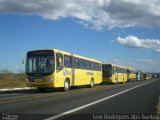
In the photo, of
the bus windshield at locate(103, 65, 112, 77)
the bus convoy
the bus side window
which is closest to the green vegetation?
the bus windshield at locate(103, 65, 112, 77)

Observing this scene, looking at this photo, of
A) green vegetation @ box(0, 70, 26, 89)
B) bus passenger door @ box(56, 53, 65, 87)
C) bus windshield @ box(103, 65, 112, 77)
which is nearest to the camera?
bus passenger door @ box(56, 53, 65, 87)

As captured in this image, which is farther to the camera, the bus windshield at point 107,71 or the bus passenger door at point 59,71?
the bus windshield at point 107,71

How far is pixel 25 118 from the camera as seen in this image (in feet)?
40.6

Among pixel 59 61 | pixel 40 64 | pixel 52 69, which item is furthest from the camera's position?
pixel 59 61

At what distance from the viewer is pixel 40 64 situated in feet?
97.6

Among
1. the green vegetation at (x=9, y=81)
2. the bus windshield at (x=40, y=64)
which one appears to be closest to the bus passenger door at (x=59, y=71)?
the bus windshield at (x=40, y=64)

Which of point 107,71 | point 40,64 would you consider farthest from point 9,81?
point 40,64

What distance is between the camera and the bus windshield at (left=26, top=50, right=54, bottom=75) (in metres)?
29.3

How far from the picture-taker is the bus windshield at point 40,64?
29.3 meters

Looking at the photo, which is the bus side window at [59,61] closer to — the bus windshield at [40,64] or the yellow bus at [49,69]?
the yellow bus at [49,69]

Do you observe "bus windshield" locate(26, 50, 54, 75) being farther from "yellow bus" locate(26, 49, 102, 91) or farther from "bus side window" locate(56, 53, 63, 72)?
"bus side window" locate(56, 53, 63, 72)

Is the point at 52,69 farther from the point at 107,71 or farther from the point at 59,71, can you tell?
the point at 107,71

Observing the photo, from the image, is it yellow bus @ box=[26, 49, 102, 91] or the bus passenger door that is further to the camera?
the bus passenger door

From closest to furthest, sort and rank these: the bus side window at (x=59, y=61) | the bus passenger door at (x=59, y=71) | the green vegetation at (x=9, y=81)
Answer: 1. the bus passenger door at (x=59, y=71)
2. the bus side window at (x=59, y=61)
3. the green vegetation at (x=9, y=81)
